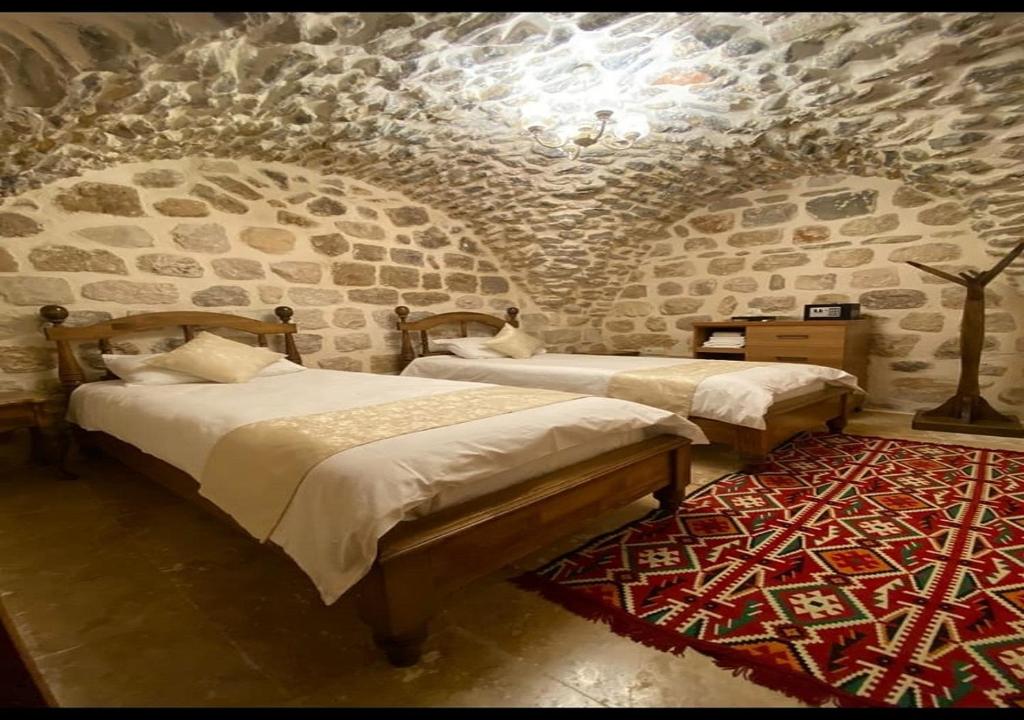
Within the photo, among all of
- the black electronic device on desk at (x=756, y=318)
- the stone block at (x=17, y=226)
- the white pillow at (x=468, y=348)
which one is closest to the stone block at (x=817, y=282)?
the black electronic device on desk at (x=756, y=318)

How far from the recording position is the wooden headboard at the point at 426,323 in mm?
4105

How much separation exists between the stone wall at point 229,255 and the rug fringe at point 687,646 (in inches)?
112

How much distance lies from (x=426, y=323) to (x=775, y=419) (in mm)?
2798

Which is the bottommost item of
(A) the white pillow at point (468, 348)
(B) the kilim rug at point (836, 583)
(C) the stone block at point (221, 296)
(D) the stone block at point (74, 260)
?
(B) the kilim rug at point (836, 583)

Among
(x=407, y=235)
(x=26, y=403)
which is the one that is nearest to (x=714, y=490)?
(x=407, y=235)

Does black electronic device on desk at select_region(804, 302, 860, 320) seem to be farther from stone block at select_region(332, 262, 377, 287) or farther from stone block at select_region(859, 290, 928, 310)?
stone block at select_region(332, 262, 377, 287)

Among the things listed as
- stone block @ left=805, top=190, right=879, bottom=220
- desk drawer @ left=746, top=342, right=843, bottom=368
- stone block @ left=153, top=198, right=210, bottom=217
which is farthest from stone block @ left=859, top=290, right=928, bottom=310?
stone block @ left=153, top=198, right=210, bottom=217

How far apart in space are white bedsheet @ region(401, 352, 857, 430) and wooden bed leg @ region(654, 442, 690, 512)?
0.54 m

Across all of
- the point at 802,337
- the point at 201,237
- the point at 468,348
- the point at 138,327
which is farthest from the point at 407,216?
the point at 802,337

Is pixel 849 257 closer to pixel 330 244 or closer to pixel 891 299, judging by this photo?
pixel 891 299

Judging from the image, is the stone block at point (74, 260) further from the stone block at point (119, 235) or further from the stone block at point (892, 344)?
the stone block at point (892, 344)

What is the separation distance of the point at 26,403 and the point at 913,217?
5710mm

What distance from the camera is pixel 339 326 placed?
12.7ft

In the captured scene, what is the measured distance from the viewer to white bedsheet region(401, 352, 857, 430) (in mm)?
2447
